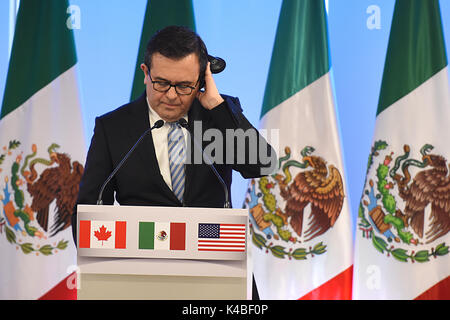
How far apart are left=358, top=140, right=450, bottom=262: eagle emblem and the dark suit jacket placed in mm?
1871

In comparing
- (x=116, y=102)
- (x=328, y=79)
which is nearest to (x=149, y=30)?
(x=116, y=102)

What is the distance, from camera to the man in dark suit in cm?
188

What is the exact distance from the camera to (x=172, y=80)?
6.10 feet

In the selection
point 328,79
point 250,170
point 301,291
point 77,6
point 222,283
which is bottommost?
point 301,291

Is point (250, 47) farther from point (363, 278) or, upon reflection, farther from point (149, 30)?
point (363, 278)

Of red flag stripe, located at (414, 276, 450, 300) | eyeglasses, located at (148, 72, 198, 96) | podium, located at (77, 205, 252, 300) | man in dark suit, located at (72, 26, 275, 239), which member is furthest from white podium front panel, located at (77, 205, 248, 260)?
red flag stripe, located at (414, 276, 450, 300)

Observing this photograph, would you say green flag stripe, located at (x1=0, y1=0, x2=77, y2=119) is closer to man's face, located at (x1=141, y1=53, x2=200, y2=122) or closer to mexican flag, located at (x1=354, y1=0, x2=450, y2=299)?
man's face, located at (x1=141, y1=53, x2=200, y2=122)

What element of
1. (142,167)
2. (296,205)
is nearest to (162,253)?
(142,167)

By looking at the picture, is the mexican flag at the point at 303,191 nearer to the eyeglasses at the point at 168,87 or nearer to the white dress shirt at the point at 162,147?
the white dress shirt at the point at 162,147

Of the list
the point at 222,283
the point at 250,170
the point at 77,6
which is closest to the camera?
the point at 222,283

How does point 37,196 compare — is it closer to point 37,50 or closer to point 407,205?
point 37,50
